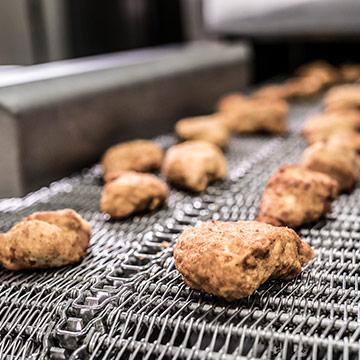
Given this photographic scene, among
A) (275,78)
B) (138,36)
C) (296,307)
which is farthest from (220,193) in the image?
(275,78)

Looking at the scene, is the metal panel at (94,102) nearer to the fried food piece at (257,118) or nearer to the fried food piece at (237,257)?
the fried food piece at (257,118)

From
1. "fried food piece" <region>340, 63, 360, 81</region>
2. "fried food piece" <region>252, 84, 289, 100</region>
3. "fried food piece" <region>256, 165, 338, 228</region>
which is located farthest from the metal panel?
"fried food piece" <region>340, 63, 360, 81</region>

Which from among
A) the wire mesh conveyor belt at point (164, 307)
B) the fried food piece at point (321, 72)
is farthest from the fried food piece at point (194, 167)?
the fried food piece at point (321, 72)

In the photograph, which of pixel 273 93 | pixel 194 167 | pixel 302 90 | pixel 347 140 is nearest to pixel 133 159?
pixel 194 167

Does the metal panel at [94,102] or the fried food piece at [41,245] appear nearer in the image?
the fried food piece at [41,245]

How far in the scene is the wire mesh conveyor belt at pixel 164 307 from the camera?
101 cm

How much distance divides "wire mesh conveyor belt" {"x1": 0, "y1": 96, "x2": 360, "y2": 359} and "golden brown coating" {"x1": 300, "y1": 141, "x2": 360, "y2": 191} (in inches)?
7.6

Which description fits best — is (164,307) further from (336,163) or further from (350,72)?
(350,72)

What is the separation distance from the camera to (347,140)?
206cm

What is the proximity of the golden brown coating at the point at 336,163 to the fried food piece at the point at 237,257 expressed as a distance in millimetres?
611

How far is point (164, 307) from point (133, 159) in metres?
0.97

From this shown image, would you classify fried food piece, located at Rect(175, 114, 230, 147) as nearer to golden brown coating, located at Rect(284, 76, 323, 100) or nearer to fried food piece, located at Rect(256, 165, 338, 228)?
fried food piece, located at Rect(256, 165, 338, 228)

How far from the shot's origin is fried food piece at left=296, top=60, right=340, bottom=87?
3787mm

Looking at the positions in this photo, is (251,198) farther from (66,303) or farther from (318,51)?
(318,51)
